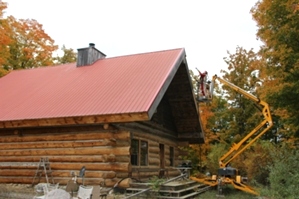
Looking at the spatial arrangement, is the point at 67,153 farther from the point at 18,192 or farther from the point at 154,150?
the point at 154,150

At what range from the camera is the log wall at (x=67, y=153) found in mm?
12125

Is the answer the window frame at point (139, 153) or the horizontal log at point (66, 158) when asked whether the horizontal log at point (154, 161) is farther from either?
the horizontal log at point (66, 158)

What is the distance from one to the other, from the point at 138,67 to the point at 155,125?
2.86 m

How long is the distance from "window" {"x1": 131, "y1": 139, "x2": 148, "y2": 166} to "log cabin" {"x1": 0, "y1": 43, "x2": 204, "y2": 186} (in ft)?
0.13

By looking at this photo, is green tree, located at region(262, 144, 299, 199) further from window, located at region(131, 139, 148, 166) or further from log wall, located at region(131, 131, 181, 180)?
window, located at region(131, 139, 148, 166)

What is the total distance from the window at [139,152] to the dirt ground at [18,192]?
249cm

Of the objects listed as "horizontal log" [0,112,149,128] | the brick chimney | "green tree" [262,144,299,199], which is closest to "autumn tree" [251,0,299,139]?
"green tree" [262,144,299,199]

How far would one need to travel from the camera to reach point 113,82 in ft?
47.6

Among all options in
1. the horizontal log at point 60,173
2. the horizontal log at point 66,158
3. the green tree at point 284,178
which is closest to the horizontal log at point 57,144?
the horizontal log at point 66,158

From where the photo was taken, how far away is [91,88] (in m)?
14.6

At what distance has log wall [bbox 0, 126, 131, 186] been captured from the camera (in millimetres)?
12125

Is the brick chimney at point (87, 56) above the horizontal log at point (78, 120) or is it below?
above

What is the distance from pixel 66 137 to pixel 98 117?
2.08 metres

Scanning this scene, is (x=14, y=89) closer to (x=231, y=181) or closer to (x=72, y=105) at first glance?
(x=72, y=105)
